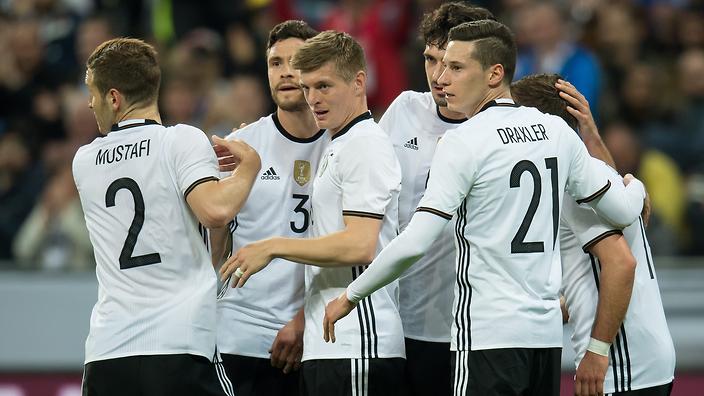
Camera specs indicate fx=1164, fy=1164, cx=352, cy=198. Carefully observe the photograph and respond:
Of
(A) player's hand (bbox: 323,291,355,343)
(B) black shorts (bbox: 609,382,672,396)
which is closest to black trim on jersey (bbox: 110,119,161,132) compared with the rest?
(A) player's hand (bbox: 323,291,355,343)

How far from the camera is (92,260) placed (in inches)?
323

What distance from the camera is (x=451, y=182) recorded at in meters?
4.28

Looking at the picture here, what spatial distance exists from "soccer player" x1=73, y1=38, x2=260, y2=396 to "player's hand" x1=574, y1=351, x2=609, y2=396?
4.78ft

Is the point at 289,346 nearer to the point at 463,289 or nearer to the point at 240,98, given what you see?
the point at 463,289

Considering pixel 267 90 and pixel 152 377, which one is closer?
pixel 152 377

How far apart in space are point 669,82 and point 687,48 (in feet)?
1.14

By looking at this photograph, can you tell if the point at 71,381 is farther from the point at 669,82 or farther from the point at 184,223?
the point at 669,82

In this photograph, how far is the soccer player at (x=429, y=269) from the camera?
5.05 m

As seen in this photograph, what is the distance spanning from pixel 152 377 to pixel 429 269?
132 centimetres

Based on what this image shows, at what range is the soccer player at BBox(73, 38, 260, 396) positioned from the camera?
14.7ft

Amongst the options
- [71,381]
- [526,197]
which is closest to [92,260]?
[71,381]

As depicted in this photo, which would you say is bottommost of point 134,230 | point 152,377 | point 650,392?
point 650,392

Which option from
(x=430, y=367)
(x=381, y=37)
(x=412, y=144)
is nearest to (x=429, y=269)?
(x=430, y=367)

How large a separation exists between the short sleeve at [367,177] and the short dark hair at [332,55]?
0.32 meters
